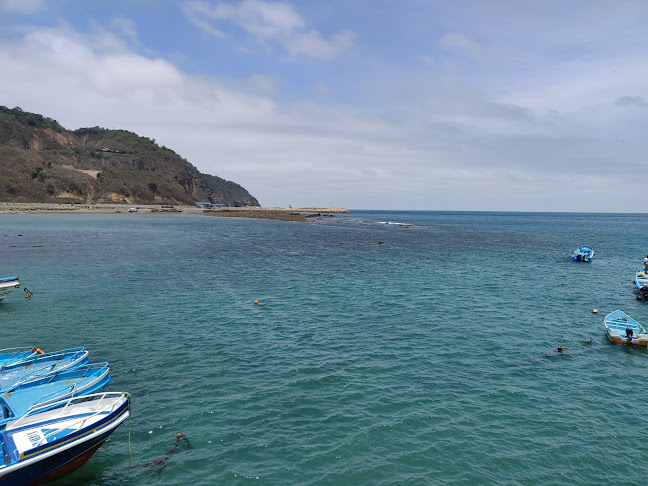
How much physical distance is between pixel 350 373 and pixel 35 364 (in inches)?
566

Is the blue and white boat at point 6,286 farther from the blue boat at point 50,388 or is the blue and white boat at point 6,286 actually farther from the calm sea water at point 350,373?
the blue boat at point 50,388

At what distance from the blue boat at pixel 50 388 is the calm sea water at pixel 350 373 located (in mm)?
1228

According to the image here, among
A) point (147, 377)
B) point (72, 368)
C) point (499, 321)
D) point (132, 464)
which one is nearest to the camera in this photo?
point (132, 464)

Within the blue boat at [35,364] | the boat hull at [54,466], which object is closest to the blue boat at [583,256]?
the blue boat at [35,364]

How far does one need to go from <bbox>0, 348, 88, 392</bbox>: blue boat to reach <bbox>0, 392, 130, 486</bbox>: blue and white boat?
12.2ft

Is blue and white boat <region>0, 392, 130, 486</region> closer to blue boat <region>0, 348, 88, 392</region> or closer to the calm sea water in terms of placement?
the calm sea water

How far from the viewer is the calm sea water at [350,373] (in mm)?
13117

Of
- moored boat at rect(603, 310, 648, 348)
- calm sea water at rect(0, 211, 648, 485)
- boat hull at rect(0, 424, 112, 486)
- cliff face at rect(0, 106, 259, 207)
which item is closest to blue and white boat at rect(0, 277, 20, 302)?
calm sea water at rect(0, 211, 648, 485)

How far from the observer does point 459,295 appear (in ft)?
117

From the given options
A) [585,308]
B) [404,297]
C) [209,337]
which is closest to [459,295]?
[404,297]

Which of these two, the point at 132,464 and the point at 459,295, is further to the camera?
the point at 459,295

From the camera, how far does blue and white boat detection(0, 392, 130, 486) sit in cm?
1099

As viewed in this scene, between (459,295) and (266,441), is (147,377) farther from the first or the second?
(459,295)

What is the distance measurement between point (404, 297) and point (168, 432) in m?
23.7
